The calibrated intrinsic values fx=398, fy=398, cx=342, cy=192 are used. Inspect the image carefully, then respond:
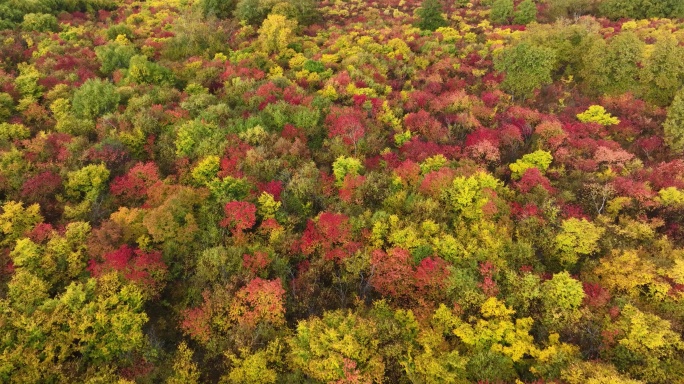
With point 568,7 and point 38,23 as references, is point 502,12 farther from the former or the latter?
point 38,23

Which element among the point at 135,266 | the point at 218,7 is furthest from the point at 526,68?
the point at 218,7

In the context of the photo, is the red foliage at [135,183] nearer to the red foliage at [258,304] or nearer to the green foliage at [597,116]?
the red foliage at [258,304]

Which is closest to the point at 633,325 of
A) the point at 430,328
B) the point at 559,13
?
the point at 430,328

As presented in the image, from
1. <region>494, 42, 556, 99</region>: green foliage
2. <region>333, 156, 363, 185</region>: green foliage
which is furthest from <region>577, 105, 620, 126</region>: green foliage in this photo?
<region>333, 156, 363, 185</region>: green foliage

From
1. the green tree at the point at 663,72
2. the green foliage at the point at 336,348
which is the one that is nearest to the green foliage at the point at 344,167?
the green foliage at the point at 336,348

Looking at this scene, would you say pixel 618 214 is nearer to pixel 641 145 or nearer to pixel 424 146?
pixel 641 145

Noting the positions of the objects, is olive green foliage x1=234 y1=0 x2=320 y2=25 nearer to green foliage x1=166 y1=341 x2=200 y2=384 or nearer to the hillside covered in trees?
the hillside covered in trees
